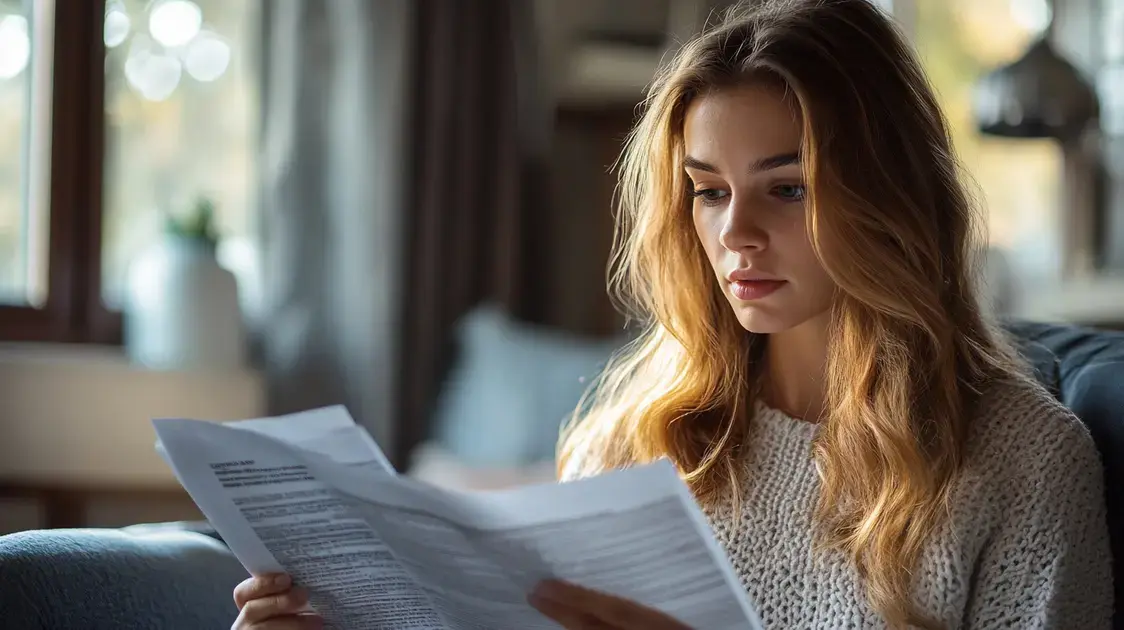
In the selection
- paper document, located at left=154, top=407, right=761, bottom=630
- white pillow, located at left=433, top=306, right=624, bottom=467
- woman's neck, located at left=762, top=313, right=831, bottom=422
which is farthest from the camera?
white pillow, located at left=433, top=306, right=624, bottom=467

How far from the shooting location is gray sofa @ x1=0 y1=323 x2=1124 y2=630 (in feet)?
3.30

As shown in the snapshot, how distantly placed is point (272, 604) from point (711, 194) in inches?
20.6

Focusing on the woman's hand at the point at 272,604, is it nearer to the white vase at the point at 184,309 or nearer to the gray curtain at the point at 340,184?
the white vase at the point at 184,309

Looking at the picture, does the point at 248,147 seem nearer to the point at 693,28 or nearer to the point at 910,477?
the point at 693,28

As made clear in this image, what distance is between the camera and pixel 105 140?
2.75m

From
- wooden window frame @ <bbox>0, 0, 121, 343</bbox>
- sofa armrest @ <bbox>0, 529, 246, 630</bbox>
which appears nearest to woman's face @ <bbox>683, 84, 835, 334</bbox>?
sofa armrest @ <bbox>0, 529, 246, 630</bbox>

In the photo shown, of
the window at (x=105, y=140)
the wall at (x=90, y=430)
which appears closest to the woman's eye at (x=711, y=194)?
the wall at (x=90, y=430)

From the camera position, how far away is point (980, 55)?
12.0 ft

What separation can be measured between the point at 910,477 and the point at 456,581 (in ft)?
1.29

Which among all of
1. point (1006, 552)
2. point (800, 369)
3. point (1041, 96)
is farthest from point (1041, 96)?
point (1006, 552)

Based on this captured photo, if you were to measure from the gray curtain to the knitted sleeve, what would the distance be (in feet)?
6.56

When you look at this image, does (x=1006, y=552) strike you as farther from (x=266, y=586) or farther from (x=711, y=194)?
(x=266, y=586)

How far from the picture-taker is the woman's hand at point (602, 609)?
83 cm

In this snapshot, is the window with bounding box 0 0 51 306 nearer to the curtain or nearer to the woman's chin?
the curtain
